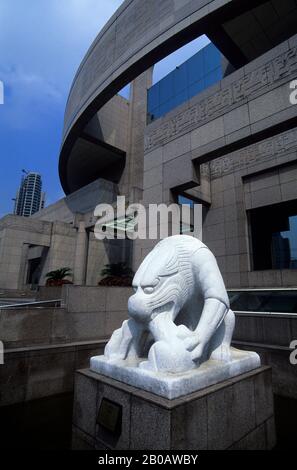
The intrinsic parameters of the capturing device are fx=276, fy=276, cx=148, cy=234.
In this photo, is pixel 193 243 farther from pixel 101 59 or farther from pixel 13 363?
pixel 101 59

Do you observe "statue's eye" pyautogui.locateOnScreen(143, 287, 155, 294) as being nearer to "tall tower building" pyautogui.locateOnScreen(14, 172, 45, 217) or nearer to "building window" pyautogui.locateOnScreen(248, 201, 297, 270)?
"building window" pyautogui.locateOnScreen(248, 201, 297, 270)

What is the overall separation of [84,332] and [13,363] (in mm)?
1843

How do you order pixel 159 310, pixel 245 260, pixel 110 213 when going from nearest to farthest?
1. pixel 159 310
2. pixel 245 260
3. pixel 110 213

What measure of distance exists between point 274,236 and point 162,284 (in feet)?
41.5

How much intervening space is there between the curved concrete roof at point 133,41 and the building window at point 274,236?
8688 mm

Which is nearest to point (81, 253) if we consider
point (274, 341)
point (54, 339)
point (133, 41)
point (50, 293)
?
point (50, 293)

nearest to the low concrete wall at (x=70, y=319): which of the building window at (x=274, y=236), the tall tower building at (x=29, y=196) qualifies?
the building window at (x=274, y=236)

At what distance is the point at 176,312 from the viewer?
10.8 feet

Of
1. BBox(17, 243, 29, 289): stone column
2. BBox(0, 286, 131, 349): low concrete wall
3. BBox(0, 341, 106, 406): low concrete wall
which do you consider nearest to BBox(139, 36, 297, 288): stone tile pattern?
BBox(0, 286, 131, 349): low concrete wall

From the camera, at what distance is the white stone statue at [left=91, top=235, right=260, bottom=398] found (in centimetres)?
276

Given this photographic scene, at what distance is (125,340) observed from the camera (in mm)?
3363

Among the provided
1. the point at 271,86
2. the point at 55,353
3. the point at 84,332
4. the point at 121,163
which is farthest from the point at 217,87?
the point at 121,163

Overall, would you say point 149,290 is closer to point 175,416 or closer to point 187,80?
point 175,416

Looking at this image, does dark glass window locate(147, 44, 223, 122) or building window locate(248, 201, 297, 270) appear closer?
building window locate(248, 201, 297, 270)
